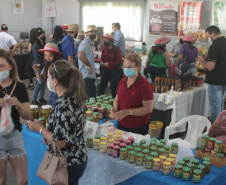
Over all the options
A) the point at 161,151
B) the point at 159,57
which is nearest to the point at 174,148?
the point at 161,151

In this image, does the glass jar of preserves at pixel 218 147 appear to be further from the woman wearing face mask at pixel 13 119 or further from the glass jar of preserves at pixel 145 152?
the woman wearing face mask at pixel 13 119

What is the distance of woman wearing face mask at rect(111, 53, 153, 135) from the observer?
283 centimetres

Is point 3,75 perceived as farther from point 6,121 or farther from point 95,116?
point 95,116

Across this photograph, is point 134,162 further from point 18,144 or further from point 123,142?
point 18,144

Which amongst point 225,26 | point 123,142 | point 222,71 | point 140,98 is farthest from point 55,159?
point 225,26

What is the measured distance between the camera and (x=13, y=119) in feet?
7.81

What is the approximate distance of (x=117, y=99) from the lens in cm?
309

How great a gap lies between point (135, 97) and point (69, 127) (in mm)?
1147

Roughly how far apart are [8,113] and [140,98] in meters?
1.21

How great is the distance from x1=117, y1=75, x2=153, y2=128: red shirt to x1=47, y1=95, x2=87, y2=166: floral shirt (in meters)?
0.99

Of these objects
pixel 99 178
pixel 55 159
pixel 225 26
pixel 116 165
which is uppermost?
pixel 225 26

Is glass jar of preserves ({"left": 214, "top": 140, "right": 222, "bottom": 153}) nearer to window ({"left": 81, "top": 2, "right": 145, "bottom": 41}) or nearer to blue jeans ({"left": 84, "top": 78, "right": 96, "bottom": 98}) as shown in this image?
blue jeans ({"left": 84, "top": 78, "right": 96, "bottom": 98})

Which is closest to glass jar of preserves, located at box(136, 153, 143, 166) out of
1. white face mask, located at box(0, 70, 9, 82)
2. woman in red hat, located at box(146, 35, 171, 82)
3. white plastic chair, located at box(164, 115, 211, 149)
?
white face mask, located at box(0, 70, 9, 82)

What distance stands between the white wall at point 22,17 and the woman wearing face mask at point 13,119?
8791mm
